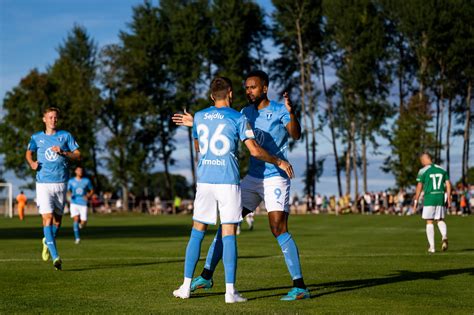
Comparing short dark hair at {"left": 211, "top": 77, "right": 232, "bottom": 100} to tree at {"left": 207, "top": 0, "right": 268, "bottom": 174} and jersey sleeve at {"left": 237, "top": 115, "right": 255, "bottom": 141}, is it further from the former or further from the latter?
tree at {"left": 207, "top": 0, "right": 268, "bottom": 174}

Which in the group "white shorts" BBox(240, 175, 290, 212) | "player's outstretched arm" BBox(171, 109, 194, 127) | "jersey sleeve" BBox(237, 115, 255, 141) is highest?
"player's outstretched arm" BBox(171, 109, 194, 127)

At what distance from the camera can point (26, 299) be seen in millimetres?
10859

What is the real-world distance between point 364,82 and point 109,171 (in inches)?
955

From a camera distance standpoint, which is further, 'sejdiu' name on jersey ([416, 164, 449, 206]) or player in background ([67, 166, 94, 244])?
player in background ([67, 166, 94, 244])

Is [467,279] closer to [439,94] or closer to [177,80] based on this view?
[439,94]

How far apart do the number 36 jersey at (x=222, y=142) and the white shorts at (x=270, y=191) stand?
702 mm

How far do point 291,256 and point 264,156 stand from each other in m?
1.38

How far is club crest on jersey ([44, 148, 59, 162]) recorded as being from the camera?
15.9 metres

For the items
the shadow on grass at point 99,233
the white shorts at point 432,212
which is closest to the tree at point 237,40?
the shadow on grass at point 99,233

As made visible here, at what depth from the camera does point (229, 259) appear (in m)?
10.6

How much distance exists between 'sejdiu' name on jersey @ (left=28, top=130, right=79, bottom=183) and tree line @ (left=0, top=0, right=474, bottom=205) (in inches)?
2382

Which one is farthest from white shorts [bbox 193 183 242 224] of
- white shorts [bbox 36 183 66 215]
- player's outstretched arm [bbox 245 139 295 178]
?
white shorts [bbox 36 183 66 215]

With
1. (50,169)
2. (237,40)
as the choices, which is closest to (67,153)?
(50,169)

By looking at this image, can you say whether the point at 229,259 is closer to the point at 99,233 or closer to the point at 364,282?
the point at 364,282
